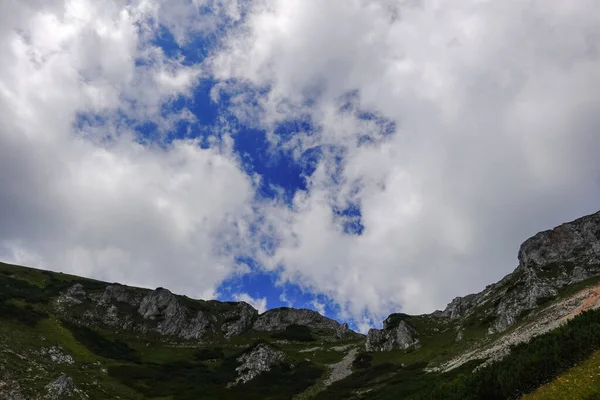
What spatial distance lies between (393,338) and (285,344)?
133 feet

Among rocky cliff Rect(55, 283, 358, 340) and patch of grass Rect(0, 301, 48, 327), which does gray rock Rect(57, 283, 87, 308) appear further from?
patch of grass Rect(0, 301, 48, 327)

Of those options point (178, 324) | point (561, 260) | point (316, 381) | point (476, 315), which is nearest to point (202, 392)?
point (316, 381)

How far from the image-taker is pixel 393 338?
115 meters

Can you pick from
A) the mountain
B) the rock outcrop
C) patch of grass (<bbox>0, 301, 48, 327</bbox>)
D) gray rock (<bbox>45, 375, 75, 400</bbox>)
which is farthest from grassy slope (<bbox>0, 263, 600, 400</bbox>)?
the rock outcrop

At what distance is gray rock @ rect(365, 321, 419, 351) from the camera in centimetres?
11169

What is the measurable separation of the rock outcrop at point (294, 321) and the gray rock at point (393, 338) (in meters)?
39.1

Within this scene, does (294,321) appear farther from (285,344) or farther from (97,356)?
(97,356)

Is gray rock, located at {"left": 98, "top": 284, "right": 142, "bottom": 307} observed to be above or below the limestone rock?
above

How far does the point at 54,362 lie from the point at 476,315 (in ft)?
339

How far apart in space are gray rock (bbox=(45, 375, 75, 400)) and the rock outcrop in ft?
326

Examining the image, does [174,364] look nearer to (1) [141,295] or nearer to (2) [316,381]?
(2) [316,381]

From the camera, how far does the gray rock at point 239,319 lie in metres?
147

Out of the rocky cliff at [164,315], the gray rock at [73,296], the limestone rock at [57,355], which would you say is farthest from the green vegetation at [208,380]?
the gray rock at [73,296]

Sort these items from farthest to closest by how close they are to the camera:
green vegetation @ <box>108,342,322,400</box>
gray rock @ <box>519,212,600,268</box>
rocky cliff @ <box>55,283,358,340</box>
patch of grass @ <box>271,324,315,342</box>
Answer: patch of grass @ <box>271,324,315,342</box> → rocky cliff @ <box>55,283,358,340</box> → gray rock @ <box>519,212,600,268</box> → green vegetation @ <box>108,342,322,400</box>
